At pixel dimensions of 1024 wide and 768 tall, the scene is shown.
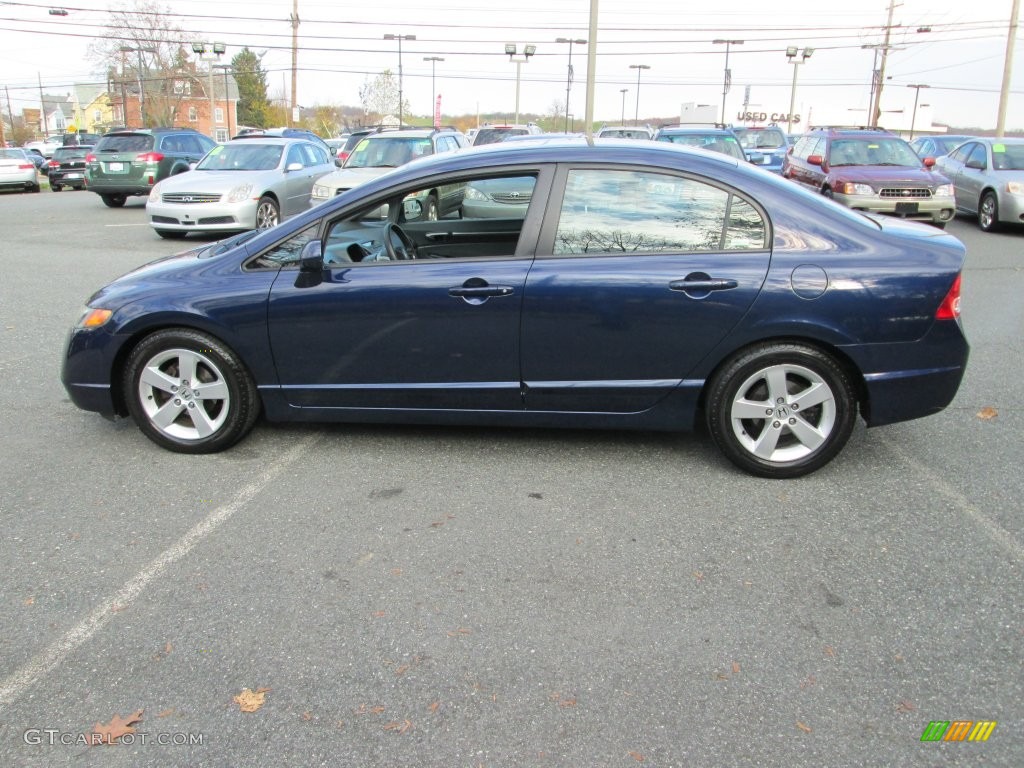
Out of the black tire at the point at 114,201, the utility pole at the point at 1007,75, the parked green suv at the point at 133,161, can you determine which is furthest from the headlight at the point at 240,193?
the utility pole at the point at 1007,75

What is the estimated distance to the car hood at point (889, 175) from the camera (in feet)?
42.5

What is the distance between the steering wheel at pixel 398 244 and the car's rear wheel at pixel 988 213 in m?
12.9

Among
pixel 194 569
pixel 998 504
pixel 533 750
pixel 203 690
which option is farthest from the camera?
pixel 998 504

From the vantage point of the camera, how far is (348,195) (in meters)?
4.26

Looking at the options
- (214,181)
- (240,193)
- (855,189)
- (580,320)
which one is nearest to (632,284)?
(580,320)

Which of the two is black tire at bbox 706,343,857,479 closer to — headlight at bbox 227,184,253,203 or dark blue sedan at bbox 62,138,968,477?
dark blue sedan at bbox 62,138,968,477

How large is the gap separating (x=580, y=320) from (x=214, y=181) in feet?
33.3

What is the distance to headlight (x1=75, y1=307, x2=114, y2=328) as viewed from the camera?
4359mm

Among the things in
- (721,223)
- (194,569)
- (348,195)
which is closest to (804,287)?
(721,223)

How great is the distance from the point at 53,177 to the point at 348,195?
91.1 ft

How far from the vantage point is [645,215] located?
4.07 meters

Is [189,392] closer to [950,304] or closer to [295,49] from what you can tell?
[950,304]

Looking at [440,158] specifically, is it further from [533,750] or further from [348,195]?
[533,750]

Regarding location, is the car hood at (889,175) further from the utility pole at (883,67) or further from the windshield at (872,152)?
the utility pole at (883,67)
